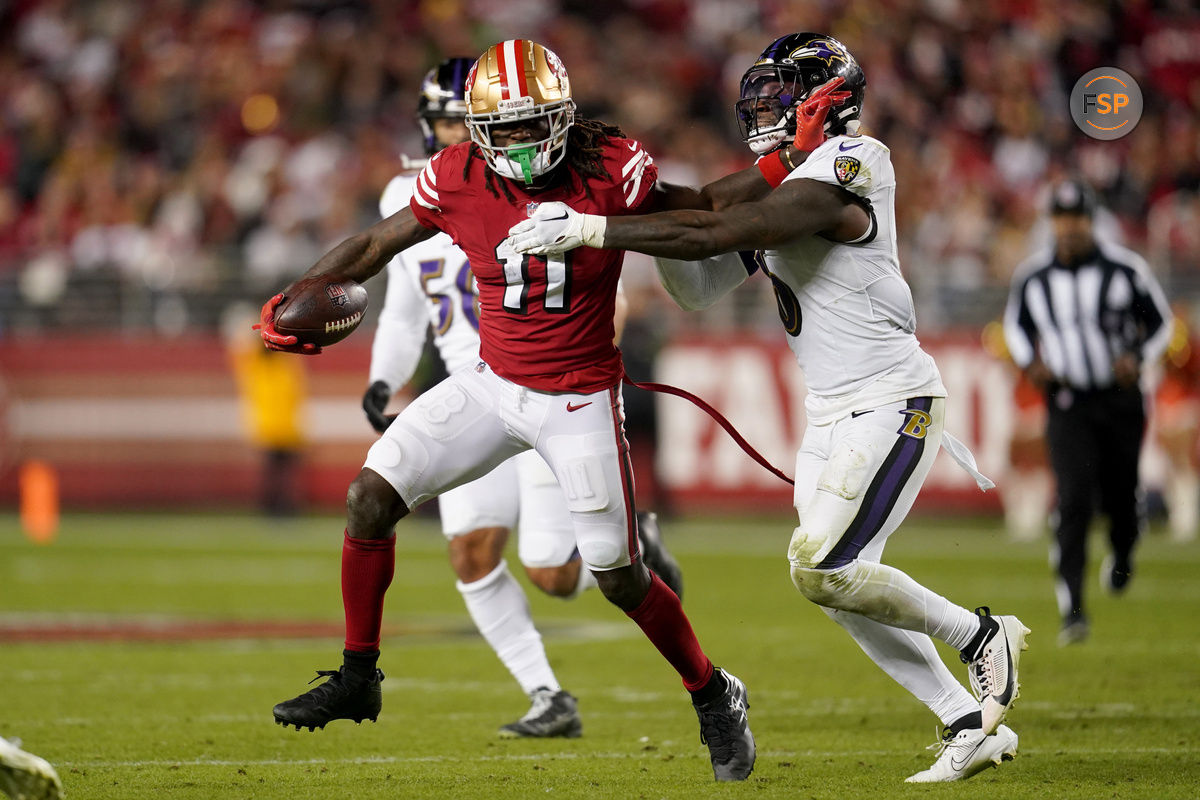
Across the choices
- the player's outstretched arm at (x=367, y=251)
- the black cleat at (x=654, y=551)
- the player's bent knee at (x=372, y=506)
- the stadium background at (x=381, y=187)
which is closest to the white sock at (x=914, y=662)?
the black cleat at (x=654, y=551)

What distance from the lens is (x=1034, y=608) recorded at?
893 cm

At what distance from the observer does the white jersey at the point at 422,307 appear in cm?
591

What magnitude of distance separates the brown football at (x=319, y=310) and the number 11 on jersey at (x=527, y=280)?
1.35ft

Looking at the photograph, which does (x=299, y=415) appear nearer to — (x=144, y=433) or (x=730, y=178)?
(x=144, y=433)

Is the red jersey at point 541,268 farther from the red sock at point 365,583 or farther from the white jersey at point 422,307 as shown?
the white jersey at point 422,307

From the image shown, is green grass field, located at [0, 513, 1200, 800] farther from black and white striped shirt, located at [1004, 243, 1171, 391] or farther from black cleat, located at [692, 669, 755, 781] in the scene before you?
black and white striped shirt, located at [1004, 243, 1171, 391]

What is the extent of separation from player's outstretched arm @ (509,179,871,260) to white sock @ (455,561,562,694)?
180 centimetres

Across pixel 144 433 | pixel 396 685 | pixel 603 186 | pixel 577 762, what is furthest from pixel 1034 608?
pixel 144 433

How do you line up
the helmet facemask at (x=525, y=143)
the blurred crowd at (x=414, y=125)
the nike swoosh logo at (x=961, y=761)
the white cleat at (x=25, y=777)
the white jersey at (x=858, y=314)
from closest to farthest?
1. the white cleat at (x=25, y=777)
2. the helmet facemask at (x=525, y=143)
3. the nike swoosh logo at (x=961, y=761)
4. the white jersey at (x=858, y=314)
5. the blurred crowd at (x=414, y=125)

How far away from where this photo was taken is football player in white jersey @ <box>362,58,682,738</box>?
5793 millimetres

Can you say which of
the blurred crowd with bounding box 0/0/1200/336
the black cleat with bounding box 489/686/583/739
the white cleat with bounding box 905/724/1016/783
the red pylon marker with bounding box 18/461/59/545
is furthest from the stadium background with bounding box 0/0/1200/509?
the white cleat with bounding box 905/724/1016/783

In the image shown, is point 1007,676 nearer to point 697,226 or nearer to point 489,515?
point 697,226

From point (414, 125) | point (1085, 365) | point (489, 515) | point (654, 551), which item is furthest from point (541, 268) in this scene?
point (414, 125)

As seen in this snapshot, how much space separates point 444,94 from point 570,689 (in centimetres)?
228
